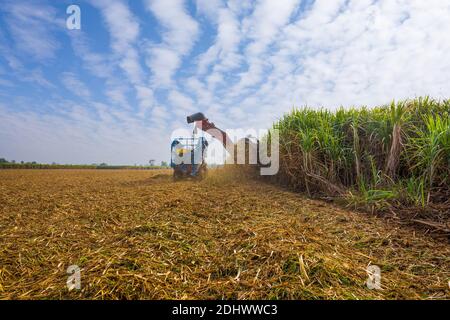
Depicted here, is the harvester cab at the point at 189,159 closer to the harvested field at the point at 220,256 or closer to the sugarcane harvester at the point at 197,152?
the sugarcane harvester at the point at 197,152

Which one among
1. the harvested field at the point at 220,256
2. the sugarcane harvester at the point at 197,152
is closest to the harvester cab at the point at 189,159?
the sugarcane harvester at the point at 197,152

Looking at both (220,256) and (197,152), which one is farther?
(197,152)

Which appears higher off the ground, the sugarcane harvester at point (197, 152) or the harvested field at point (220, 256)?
the sugarcane harvester at point (197, 152)

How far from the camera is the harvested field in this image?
5.49 ft

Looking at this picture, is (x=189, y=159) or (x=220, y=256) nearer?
(x=220, y=256)

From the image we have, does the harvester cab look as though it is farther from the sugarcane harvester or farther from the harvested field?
the harvested field

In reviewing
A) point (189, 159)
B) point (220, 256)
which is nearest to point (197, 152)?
point (189, 159)

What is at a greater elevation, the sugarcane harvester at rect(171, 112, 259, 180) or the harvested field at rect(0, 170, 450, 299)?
the sugarcane harvester at rect(171, 112, 259, 180)

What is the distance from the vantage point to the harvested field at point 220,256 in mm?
1675

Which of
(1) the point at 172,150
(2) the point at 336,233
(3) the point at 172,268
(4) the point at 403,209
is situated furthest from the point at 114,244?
(1) the point at 172,150

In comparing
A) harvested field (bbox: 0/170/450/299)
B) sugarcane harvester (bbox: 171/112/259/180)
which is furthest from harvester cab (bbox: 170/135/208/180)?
harvested field (bbox: 0/170/450/299)

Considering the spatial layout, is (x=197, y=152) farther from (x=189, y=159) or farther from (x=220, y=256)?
(x=220, y=256)

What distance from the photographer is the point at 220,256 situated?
217cm

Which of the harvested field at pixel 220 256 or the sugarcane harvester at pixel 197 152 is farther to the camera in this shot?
the sugarcane harvester at pixel 197 152
